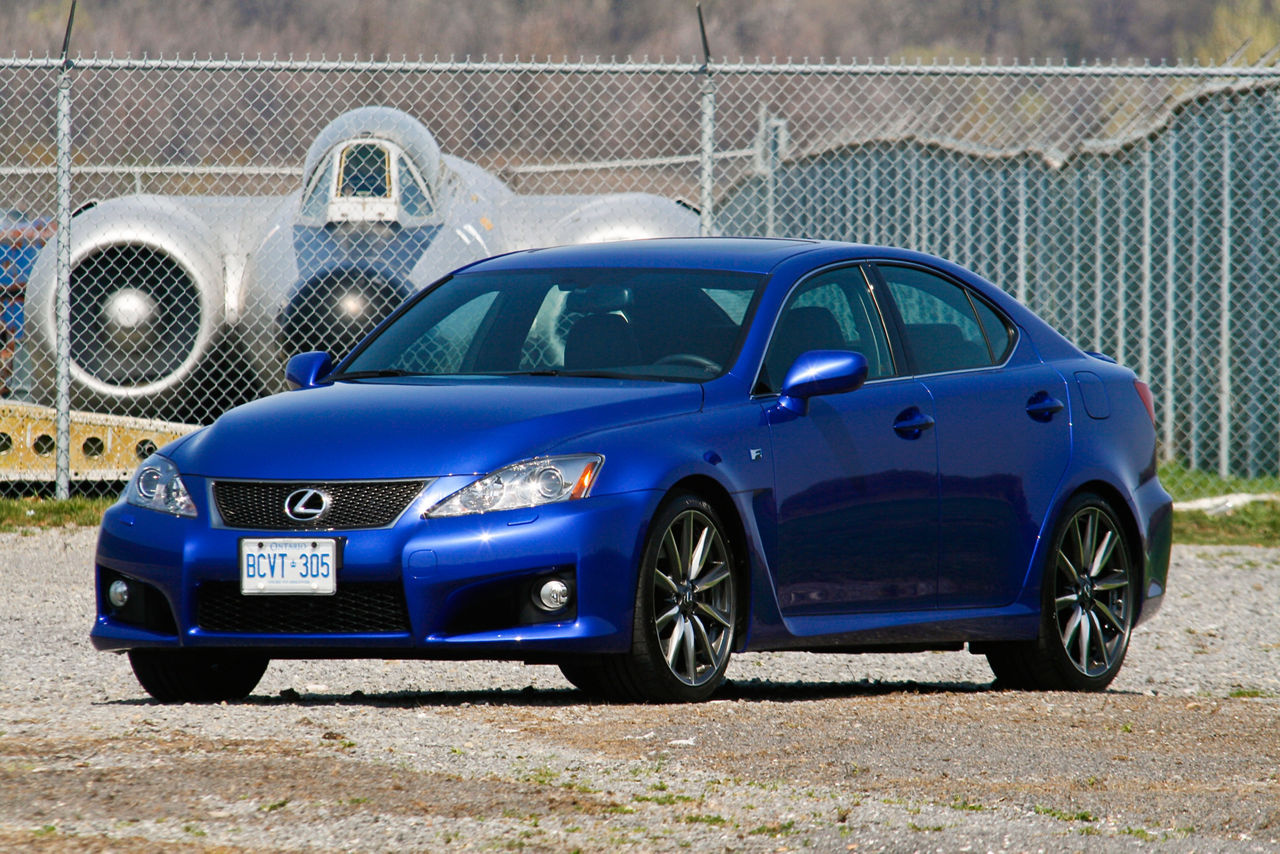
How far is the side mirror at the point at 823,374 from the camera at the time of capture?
19.5 feet

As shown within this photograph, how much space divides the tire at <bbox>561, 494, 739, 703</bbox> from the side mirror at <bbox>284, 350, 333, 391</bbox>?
4.93 ft

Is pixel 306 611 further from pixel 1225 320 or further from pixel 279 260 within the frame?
pixel 1225 320

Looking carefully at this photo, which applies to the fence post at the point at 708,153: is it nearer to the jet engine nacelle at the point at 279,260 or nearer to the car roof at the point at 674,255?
the jet engine nacelle at the point at 279,260

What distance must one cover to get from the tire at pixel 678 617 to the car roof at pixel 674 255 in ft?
3.76

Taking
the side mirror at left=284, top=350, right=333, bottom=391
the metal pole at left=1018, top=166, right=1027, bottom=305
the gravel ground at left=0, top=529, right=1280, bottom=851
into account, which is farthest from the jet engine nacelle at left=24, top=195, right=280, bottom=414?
the side mirror at left=284, top=350, right=333, bottom=391

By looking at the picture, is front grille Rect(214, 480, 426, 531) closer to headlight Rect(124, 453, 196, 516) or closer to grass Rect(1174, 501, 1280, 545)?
headlight Rect(124, 453, 196, 516)

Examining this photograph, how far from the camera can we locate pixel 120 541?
568 cm

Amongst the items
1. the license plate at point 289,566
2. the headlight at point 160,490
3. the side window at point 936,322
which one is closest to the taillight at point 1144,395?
the side window at point 936,322

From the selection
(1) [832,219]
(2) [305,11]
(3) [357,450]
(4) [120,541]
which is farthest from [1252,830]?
(2) [305,11]

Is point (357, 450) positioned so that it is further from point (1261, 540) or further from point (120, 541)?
point (1261, 540)

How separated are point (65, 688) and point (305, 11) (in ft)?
247

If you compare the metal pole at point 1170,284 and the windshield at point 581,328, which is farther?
the metal pole at point 1170,284

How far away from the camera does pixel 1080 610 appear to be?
7.04 metres

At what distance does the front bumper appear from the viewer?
17.3 feet
